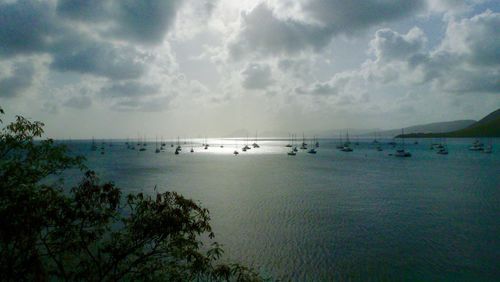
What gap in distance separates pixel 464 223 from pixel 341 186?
28.6 meters

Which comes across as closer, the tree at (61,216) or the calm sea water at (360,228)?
the tree at (61,216)

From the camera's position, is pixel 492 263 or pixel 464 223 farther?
pixel 464 223

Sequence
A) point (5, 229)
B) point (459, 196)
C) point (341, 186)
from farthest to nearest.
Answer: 1. point (341, 186)
2. point (459, 196)
3. point (5, 229)

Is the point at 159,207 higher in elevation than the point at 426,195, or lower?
higher

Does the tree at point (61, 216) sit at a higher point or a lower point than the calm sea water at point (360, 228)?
higher

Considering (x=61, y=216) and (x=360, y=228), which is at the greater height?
(x=61, y=216)

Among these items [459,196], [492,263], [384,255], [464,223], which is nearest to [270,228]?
[384,255]

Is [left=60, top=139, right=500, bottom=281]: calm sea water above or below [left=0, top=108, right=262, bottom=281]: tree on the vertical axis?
below

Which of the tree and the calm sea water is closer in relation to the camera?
the tree

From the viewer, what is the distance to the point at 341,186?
64.1 metres

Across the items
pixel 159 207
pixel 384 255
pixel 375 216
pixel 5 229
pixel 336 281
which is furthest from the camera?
pixel 375 216

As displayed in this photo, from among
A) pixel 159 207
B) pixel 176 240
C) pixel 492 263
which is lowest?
pixel 492 263

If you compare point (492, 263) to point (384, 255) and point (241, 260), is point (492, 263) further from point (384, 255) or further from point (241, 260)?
point (241, 260)

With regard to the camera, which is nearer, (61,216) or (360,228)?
(61,216)
